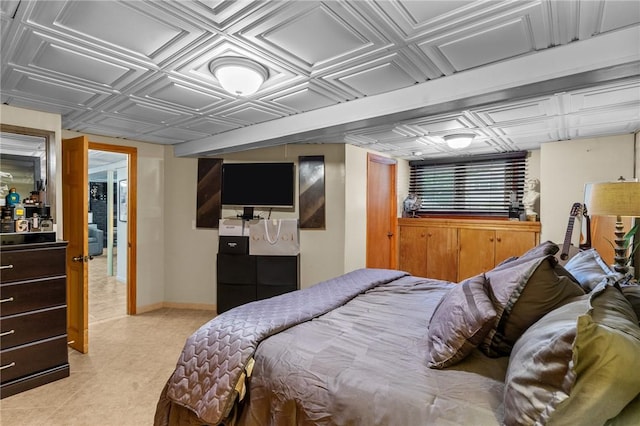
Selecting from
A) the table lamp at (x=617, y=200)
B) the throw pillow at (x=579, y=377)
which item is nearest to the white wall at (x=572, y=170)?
the table lamp at (x=617, y=200)

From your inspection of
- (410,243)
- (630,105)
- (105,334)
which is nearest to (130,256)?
(105,334)

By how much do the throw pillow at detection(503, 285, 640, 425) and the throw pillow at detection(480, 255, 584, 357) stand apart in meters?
0.34

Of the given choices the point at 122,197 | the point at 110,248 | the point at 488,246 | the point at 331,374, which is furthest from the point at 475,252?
the point at 110,248

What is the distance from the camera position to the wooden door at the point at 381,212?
4.86 meters

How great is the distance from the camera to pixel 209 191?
4.70 meters

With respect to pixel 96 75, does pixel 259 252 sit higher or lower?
lower

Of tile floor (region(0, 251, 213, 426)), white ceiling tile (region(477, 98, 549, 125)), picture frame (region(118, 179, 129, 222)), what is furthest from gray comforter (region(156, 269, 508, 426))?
picture frame (region(118, 179, 129, 222))

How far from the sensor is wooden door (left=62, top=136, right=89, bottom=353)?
10.7 feet

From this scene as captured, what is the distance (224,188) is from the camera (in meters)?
4.60

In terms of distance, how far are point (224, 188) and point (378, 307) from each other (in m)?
3.03

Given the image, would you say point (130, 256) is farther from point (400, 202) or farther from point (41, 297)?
point (400, 202)

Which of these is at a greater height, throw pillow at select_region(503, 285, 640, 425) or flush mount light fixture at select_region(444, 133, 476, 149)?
flush mount light fixture at select_region(444, 133, 476, 149)

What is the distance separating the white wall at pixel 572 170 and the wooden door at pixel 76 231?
5123 millimetres

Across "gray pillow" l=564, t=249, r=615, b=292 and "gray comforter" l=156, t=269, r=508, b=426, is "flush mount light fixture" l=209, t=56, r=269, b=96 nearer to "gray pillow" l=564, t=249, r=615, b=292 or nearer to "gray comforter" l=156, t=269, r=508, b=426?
"gray comforter" l=156, t=269, r=508, b=426
